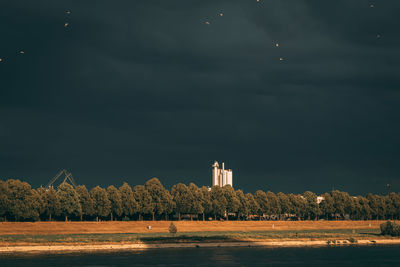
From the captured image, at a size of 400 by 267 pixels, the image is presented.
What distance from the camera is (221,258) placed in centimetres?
12138

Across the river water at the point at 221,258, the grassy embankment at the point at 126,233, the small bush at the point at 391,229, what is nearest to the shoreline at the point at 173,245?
the grassy embankment at the point at 126,233

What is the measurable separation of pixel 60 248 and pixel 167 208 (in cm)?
6631

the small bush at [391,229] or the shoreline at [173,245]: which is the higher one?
the small bush at [391,229]

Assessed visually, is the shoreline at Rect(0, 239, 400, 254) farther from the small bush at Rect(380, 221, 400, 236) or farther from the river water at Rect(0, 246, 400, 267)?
the river water at Rect(0, 246, 400, 267)

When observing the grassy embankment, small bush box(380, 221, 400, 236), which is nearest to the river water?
→ the grassy embankment

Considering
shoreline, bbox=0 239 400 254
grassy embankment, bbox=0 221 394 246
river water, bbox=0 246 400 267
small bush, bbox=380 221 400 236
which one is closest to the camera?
river water, bbox=0 246 400 267

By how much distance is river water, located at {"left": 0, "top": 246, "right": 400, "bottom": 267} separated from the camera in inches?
4417

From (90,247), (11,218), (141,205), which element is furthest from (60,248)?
Answer: (141,205)

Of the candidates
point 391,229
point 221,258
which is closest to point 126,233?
point 221,258

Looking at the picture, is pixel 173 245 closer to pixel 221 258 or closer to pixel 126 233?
pixel 126 233

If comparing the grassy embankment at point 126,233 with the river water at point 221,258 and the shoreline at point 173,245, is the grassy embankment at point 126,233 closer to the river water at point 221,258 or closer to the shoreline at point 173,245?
the shoreline at point 173,245

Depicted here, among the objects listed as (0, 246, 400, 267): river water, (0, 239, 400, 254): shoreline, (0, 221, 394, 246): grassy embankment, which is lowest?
(0, 246, 400, 267): river water

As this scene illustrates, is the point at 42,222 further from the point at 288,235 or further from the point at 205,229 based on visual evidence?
the point at 288,235

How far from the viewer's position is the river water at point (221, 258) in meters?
112
